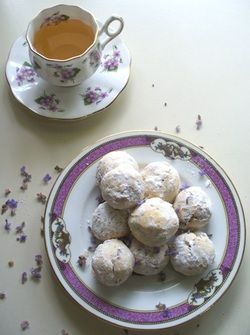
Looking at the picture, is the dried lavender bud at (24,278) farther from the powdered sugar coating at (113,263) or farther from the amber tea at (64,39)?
the amber tea at (64,39)

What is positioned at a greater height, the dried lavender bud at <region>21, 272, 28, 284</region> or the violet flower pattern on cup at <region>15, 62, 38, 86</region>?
the violet flower pattern on cup at <region>15, 62, 38, 86</region>

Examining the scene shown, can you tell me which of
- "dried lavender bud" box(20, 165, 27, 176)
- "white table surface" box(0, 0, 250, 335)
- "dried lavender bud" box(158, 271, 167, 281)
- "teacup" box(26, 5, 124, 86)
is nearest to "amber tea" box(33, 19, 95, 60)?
"teacup" box(26, 5, 124, 86)

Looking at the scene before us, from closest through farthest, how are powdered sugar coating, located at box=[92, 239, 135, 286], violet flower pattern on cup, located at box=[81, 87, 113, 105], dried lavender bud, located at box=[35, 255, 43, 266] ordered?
1. powdered sugar coating, located at box=[92, 239, 135, 286]
2. dried lavender bud, located at box=[35, 255, 43, 266]
3. violet flower pattern on cup, located at box=[81, 87, 113, 105]

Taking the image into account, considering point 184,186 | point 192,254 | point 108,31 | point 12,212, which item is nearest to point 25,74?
point 108,31

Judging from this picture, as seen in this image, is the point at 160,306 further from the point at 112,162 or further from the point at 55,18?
the point at 55,18

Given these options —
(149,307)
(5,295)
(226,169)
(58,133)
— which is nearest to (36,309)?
(5,295)

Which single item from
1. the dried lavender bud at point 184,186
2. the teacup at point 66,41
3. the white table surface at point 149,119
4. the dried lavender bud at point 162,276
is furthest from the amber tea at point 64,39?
the dried lavender bud at point 162,276

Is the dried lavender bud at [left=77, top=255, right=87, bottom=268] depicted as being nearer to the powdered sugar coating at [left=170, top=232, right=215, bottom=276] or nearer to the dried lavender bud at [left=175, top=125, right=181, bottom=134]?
the powdered sugar coating at [left=170, top=232, right=215, bottom=276]
